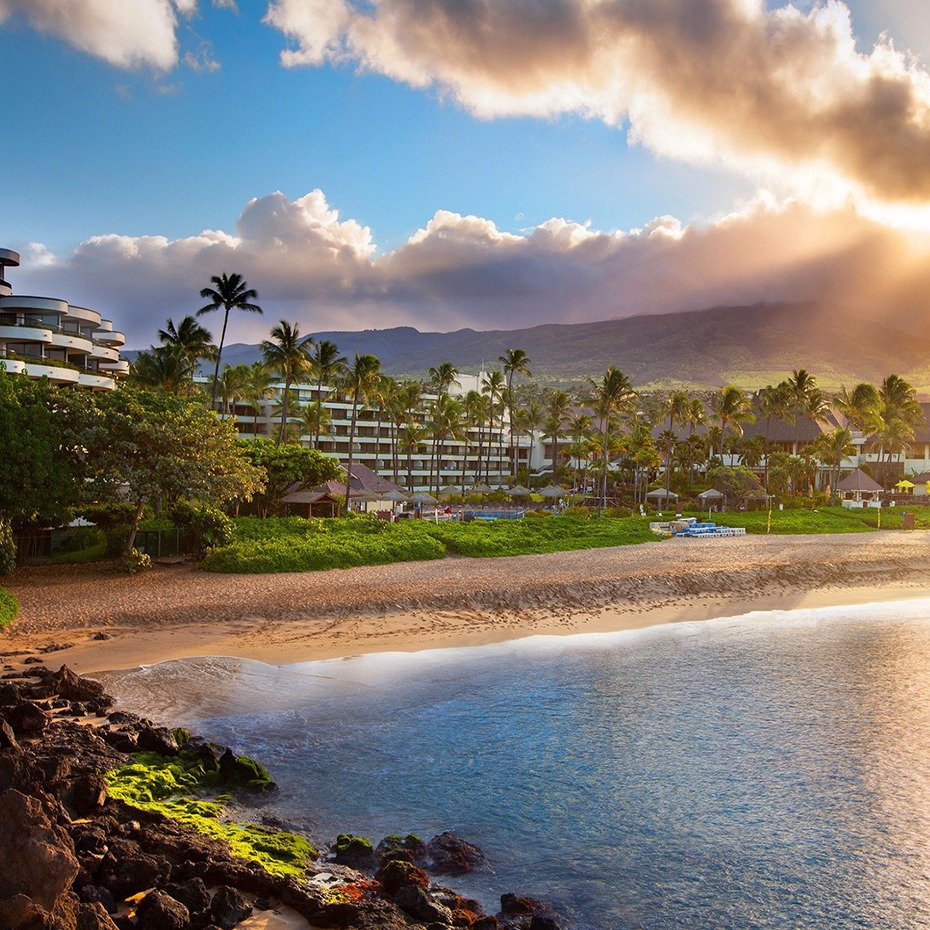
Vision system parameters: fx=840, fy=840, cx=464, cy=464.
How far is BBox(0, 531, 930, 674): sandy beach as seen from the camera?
23453 millimetres

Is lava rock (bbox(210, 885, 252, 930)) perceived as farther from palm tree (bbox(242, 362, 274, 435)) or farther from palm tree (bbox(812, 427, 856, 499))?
palm tree (bbox(242, 362, 274, 435))

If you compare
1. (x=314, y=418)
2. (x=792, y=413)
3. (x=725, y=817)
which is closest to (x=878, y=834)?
(x=725, y=817)

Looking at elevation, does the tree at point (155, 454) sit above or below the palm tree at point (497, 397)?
below

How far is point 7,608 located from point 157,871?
649 inches

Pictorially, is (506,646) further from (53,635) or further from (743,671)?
(53,635)

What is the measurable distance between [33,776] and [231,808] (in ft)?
9.90

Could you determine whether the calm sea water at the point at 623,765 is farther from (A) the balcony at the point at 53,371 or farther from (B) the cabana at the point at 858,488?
(B) the cabana at the point at 858,488

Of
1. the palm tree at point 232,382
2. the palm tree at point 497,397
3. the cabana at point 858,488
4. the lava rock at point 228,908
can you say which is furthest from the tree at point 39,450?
the palm tree at point 497,397

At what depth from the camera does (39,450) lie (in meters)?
29.2

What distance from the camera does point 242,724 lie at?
17828 mm

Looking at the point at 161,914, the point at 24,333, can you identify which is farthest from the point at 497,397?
the point at 161,914

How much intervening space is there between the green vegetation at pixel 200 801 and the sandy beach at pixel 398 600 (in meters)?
6.88

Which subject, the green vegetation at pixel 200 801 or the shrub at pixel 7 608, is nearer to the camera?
the green vegetation at pixel 200 801

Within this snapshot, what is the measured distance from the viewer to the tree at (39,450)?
94.6ft
